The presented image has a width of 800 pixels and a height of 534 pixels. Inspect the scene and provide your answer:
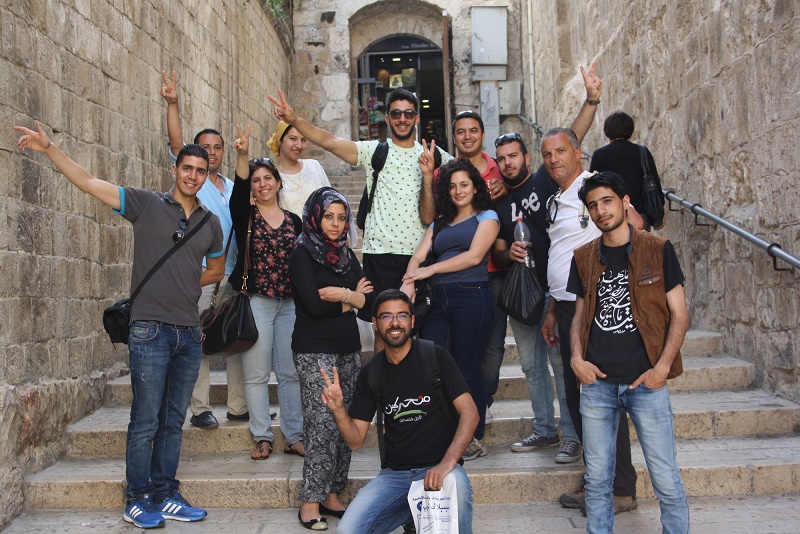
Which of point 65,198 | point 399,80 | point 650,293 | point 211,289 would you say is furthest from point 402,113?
point 399,80

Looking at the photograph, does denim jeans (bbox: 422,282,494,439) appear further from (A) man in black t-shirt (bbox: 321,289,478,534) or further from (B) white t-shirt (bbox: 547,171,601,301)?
(A) man in black t-shirt (bbox: 321,289,478,534)

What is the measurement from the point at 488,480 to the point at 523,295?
3.18 ft

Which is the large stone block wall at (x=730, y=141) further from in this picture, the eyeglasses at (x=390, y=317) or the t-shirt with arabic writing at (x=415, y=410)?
the eyeglasses at (x=390, y=317)

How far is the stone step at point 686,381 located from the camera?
5.30 meters

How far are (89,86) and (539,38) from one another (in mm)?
8971

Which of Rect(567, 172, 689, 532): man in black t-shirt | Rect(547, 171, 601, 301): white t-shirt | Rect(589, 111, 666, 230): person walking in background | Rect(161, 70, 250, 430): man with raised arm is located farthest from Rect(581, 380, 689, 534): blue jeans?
Rect(161, 70, 250, 430): man with raised arm

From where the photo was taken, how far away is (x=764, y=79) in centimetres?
495

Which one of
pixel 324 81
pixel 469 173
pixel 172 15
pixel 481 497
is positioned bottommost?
pixel 481 497

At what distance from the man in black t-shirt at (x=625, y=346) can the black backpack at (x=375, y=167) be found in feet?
4.38

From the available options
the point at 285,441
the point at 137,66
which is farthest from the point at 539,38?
the point at 285,441

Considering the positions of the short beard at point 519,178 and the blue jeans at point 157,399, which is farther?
the short beard at point 519,178

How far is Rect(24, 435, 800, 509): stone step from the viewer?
4.21 m

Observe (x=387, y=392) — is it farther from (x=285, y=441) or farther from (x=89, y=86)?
(x=89, y=86)

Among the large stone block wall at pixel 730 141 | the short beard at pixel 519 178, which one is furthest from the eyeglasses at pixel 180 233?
the large stone block wall at pixel 730 141
